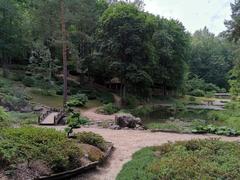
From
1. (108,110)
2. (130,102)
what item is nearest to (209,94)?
(130,102)

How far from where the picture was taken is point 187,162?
9.02m

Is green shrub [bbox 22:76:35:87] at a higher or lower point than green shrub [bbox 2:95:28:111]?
higher

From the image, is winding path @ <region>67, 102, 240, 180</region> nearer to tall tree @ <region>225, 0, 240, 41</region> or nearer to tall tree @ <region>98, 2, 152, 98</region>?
tall tree @ <region>225, 0, 240, 41</region>

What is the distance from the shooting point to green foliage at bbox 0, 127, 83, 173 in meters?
8.32

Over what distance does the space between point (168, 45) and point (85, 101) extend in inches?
658

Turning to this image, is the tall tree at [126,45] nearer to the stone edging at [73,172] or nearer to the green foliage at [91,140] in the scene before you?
the green foliage at [91,140]

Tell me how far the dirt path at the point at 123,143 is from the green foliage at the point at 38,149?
67cm

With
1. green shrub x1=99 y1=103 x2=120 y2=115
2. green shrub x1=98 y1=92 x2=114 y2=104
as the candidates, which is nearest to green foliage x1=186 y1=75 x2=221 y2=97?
green shrub x1=98 y1=92 x2=114 y2=104

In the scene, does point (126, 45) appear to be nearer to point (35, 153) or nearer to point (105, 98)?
point (105, 98)

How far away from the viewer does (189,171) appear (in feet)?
27.1

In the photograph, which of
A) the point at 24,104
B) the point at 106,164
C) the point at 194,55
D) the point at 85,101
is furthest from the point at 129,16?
the point at 194,55

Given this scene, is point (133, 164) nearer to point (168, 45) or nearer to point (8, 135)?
point (8, 135)

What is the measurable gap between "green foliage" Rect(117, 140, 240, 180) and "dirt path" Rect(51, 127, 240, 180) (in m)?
0.52

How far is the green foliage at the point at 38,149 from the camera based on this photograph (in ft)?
27.3
